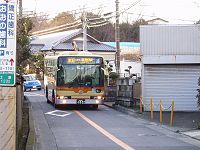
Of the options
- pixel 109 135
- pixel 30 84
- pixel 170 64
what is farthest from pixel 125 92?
pixel 30 84

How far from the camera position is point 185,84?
2655 cm

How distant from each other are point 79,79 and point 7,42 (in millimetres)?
18276

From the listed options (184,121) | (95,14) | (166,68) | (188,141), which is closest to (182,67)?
(166,68)

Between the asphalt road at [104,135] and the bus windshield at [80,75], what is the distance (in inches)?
172

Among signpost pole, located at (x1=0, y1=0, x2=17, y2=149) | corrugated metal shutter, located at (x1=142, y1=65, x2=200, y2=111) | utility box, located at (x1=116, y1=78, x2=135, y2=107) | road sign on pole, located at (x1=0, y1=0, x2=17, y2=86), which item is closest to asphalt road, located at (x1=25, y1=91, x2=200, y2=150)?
signpost pole, located at (x1=0, y1=0, x2=17, y2=149)

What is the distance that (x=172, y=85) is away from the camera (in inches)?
1043

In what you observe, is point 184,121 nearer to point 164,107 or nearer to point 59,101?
point 164,107

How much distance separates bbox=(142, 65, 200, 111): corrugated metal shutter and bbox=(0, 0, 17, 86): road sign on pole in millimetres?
18291

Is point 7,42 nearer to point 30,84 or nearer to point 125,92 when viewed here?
point 125,92

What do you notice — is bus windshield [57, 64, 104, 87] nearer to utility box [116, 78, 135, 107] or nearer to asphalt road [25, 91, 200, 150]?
utility box [116, 78, 135, 107]

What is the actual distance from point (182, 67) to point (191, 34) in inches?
76.4

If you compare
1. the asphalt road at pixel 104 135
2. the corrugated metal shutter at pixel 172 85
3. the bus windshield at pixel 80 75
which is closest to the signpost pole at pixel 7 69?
the asphalt road at pixel 104 135

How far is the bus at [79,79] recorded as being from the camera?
2664 centimetres

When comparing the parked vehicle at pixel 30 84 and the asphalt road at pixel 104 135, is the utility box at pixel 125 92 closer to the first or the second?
the asphalt road at pixel 104 135
